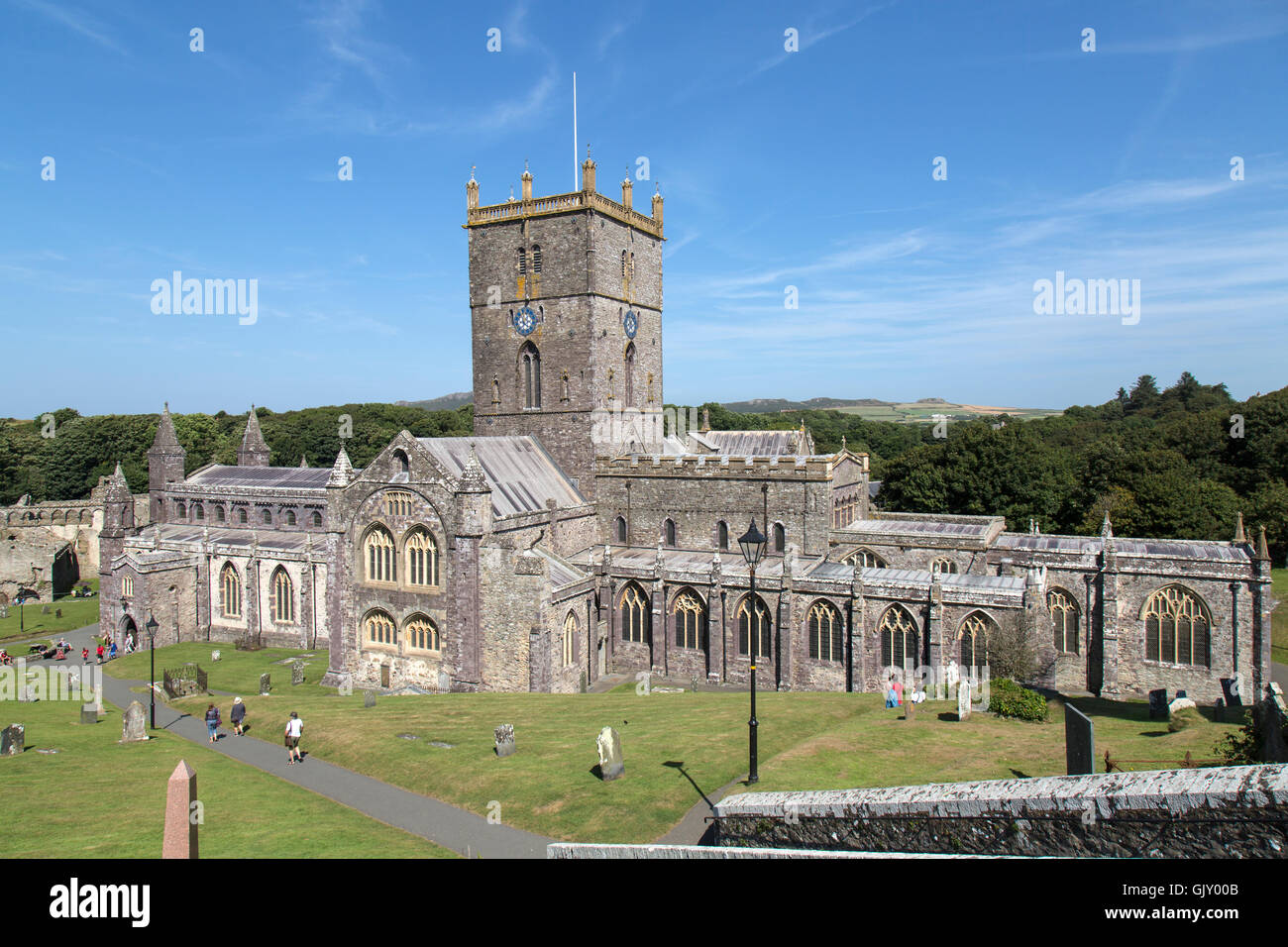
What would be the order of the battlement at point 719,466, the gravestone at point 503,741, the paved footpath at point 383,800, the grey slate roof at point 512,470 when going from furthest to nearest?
1. the battlement at point 719,466
2. the grey slate roof at point 512,470
3. the gravestone at point 503,741
4. the paved footpath at point 383,800

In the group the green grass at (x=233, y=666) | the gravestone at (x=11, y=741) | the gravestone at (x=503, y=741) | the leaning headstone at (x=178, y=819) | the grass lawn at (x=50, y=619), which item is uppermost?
the leaning headstone at (x=178, y=819)

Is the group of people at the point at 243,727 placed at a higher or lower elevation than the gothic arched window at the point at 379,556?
lower

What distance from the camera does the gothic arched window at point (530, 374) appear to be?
1721 inches

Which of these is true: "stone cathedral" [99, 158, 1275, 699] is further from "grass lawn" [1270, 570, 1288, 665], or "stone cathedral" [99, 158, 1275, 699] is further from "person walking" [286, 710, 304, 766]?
"grass lawn" [1270, 570, 1288, 665]

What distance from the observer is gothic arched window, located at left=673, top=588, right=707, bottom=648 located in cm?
3756

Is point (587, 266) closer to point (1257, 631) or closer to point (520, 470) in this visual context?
point (520, 470)

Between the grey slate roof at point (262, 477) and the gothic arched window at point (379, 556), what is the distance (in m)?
21.0

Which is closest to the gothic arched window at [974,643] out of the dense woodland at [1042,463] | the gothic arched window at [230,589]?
the dense woodland at [1042,463]

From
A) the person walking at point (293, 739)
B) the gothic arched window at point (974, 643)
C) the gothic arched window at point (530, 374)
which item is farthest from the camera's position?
the gothic arched window at point (530, 374)

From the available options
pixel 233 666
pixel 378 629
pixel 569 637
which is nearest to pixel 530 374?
pixel 569 637

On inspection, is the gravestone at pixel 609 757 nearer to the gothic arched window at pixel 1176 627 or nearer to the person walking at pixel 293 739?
the person walking at pixel 293 739

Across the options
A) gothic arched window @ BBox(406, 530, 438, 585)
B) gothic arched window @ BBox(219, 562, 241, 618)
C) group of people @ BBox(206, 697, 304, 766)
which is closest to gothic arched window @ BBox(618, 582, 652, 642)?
gothic arched window @ BBox(406, 530, 438, 585)

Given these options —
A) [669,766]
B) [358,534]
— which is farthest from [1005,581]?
[358,534]

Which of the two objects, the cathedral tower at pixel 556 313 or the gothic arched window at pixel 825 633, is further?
the cathedral tower at pixel 556 313
